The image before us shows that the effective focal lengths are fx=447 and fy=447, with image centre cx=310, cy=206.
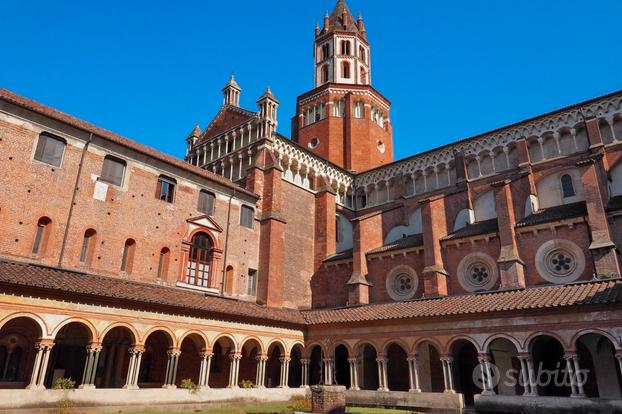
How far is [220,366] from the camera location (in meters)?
25.3

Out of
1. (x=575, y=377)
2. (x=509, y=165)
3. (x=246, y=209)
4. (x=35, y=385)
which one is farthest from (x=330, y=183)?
(x=35, y=385)

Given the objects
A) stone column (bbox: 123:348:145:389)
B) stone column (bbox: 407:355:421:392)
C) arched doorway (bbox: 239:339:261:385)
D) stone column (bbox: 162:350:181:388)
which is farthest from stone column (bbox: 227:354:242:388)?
stone column (bbox: 407:355:421:392)

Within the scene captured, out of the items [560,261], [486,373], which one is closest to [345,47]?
[560,261]

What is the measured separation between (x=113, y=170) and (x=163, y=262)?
18.4 feet

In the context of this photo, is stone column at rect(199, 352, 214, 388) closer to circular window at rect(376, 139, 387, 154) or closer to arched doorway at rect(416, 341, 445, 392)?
arched doorway at rect(416, 341, 445, 392)

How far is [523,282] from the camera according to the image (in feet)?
78.9

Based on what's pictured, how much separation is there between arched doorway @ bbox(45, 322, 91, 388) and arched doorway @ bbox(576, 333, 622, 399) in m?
22.0

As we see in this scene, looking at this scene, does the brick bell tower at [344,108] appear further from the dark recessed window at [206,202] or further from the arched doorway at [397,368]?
the arched doorway at [397,368]

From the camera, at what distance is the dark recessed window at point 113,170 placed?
75.7 ft

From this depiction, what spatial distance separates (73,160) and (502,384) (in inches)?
941

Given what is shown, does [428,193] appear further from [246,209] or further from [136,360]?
[136,360]

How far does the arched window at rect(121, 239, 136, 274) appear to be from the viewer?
22.9 meters

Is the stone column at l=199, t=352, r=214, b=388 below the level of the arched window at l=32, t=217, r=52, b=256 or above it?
below

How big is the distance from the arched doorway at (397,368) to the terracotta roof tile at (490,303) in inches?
119
